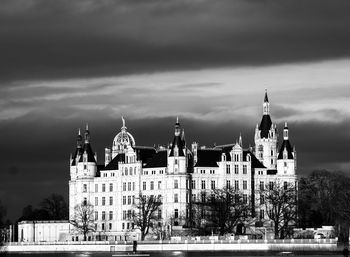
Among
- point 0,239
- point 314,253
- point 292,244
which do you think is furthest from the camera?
point 292,244

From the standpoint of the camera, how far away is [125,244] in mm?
198750

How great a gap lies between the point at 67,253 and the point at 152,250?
11834mm

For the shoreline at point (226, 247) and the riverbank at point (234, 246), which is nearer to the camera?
the shoreline at point (226, 247)

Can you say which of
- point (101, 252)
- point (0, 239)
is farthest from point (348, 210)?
point (0, 239)

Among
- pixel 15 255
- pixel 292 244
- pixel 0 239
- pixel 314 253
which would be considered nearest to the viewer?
pixel 0 239

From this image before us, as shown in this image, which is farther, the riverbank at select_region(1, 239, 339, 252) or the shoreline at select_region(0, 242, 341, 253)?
the riverbank at select_region(1, 239, 339, 252)

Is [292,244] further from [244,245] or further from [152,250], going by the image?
[152,250]

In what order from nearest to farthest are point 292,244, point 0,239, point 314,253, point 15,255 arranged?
point 0,239, point 314,253, point 292,244, point 15,255

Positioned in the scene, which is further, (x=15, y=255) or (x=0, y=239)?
(x=15, y=255)

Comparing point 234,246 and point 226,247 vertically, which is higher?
point 234,246

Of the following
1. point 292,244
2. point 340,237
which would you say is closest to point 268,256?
point 292,244

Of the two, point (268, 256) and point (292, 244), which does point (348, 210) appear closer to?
point (292, 244)

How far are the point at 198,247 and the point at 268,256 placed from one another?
3197cm

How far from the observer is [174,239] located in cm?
19925
